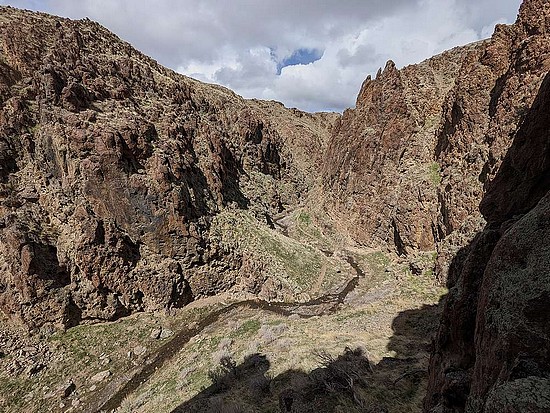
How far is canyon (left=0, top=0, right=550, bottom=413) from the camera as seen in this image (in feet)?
32.6

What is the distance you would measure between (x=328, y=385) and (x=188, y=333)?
67.5 feet

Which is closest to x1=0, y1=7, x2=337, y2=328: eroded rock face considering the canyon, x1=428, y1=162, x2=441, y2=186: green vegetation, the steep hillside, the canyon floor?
the canyon

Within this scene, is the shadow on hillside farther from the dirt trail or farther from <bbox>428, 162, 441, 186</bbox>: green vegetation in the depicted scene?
<bbox>428, 162, 441, 186</bbox>: green vegetation

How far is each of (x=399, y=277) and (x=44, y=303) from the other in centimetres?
3803

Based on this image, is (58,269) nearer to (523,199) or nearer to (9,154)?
(9,154)

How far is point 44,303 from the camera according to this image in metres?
29.1

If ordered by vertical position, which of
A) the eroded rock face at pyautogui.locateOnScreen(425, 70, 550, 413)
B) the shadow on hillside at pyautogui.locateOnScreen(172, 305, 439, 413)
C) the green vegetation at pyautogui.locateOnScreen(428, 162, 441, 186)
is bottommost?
the shadow on hillside at pyautogui.locateOnScreen(172, 305, 439, 413)

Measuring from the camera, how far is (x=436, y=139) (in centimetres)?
4600

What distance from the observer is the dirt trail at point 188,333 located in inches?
972

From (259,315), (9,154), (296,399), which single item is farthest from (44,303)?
(296,399)

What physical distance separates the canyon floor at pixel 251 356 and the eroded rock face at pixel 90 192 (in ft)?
10.6

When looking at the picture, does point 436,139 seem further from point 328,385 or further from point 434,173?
point 328,385

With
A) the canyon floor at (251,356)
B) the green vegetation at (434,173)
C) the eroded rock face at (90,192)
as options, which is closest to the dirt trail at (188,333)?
the canyon floor at (251,356)

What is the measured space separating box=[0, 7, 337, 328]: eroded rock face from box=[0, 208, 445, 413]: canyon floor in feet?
10.6
